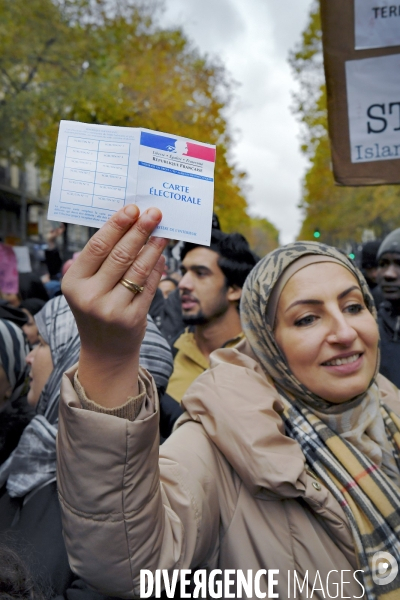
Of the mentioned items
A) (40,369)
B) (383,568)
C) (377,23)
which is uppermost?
(377,23)

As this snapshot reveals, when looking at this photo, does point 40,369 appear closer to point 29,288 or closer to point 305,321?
point 305,321

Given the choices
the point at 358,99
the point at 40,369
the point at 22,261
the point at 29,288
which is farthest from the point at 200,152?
the point at 22,261

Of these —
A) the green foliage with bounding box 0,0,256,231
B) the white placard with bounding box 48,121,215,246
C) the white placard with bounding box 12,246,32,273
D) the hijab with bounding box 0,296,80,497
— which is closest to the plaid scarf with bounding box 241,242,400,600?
the hijab with bounding box 0,296,80,497

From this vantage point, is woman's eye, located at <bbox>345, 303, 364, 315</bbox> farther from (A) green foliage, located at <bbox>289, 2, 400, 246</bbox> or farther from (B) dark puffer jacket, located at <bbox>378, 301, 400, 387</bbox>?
(A) green foliage, located at <bbox>289, 2, 400, 246</bbox>

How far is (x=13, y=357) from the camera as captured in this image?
2.64 m

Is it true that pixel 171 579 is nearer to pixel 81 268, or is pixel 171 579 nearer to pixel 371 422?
pixel 81 268

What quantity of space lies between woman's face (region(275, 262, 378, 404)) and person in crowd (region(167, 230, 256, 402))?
5.82 ft

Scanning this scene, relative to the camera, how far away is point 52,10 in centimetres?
1247

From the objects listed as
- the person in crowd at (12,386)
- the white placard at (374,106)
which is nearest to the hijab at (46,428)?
the person in crowd at (12,386)

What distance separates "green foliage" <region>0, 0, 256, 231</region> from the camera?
12.5 m

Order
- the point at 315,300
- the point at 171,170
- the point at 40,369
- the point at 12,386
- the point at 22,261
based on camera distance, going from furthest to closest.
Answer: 1. the point at 22,261
2. the point at 12,386
3. the point at 40,369
4. the point at 315,300
5. the point at 171,170

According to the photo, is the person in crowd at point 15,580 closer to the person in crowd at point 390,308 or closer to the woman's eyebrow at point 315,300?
the woman's eyebrow at point 315,300

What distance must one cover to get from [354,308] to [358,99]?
1375 mm

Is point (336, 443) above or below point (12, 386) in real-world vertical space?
below
